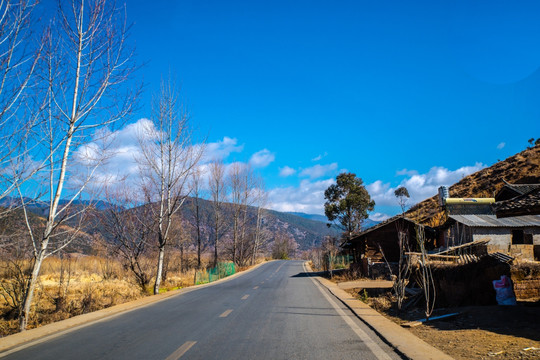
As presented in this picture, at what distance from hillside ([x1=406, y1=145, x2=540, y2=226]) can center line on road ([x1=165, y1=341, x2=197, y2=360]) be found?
3554cm

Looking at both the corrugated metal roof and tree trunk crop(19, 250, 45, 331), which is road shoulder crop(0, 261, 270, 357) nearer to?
tree trunk crop(19, 250, 45, 331)

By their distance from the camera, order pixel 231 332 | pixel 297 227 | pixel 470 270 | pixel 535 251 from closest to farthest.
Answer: pixel 231 332 → pixel 470 270 → pixel 535 251 → pixel 297 227

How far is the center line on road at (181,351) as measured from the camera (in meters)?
6.33

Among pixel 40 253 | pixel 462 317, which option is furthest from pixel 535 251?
pixel 40 253

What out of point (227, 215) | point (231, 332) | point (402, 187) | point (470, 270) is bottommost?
point (231, 332)

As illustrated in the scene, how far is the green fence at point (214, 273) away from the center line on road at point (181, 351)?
22387 mm

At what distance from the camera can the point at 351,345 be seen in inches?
283

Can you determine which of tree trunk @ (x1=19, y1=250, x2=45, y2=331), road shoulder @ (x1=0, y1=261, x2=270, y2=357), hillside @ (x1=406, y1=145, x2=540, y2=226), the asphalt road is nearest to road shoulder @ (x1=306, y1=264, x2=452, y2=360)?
the asphalt road

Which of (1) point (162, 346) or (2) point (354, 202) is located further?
(2) point (354, 202)

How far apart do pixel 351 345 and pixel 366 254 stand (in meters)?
27.7

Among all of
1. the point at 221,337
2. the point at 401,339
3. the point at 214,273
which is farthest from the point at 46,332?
the point at 214,273

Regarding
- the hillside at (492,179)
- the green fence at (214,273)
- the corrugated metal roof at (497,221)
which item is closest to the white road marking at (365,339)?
the corrugated metal roof at (497,221)

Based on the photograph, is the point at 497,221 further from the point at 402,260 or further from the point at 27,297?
the point at 27,297

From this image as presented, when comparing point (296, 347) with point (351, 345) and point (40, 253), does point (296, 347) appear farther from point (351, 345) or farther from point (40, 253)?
point (40, 253)
